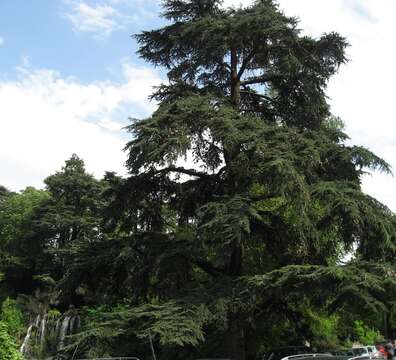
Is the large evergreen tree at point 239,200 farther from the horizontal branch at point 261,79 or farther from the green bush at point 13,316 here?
the green bush at point 13,316

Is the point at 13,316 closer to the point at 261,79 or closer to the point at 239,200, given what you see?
the point at 261,79

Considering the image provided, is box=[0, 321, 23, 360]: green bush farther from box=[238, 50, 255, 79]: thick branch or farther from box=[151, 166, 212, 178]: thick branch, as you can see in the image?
box=[238, 50, 255, 79]: thick branch

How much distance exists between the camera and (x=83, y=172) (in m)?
53.2

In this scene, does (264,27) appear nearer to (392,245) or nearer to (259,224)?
(259,224)

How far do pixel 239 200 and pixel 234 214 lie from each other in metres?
0.78

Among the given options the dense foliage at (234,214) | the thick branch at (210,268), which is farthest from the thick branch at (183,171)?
the thick branch at (210,268)

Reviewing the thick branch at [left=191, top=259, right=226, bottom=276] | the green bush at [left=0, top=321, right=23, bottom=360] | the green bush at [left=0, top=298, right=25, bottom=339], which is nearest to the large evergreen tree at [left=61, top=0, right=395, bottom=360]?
the thick branch at [left=191, top=259, right=226, bottom=276]

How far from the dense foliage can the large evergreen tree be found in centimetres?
5

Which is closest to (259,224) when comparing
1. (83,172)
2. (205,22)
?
(205,22)

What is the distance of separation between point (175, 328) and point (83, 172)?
42379mm

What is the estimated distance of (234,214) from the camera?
13.9 m

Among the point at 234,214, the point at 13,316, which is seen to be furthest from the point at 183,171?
the point at 13,316

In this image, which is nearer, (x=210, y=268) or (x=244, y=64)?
(x=210, y=268)

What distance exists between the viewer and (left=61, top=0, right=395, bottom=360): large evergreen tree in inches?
531
